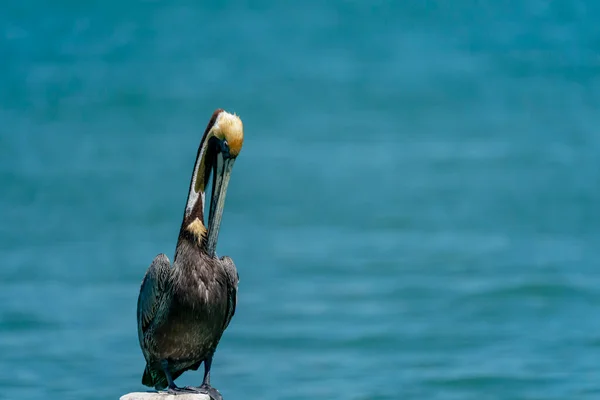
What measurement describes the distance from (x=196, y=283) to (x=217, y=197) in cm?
64

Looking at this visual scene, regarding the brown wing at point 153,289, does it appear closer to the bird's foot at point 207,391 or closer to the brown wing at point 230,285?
the brown wing at point 230,285

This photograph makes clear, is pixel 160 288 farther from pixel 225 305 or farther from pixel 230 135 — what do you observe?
pixel 230 135

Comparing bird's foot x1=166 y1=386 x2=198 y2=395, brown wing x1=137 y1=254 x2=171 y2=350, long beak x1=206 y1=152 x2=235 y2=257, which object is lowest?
bird's foot x1=166 y1=386 x2=198 y2=395

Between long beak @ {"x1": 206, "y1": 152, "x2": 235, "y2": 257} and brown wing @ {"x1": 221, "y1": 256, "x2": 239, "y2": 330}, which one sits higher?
long beak @ {"x1": 206, "y1": 152, "x2": 235, "y2": 257}

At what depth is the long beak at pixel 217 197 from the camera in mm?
7703

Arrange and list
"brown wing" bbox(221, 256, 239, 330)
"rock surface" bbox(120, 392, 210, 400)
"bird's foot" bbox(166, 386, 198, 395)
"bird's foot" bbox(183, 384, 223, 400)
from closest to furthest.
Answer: "rock surface" bbox(120, 392, 210, 400), "bird's foot" bbox(166, 386, 198, 395), "bird's foot" bbox(183, 384, 223, 400), "brown wing" bbox(221, 256, 239, 330)

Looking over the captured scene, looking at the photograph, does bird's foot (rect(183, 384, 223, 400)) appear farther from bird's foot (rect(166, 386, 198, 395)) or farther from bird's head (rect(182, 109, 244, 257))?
A: bird's head (rect(182, 109, 244, 257))

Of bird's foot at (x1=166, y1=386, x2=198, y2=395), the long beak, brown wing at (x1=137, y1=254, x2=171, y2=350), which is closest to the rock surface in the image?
bird's foot at (x1=166, y1=386, x2=198, y2=395)

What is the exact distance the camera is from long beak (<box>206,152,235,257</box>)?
303 inches

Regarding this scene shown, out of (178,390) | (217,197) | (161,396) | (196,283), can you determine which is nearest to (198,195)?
(217,197)

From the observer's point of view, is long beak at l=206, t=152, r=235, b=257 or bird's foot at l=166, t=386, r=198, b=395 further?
long beak at l=206, t=152, r=235, b=257

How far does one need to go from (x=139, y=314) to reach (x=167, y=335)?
0.32 meters

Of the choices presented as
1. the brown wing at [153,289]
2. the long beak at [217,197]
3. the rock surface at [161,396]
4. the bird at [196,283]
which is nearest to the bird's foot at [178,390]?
the bird at [196,283]

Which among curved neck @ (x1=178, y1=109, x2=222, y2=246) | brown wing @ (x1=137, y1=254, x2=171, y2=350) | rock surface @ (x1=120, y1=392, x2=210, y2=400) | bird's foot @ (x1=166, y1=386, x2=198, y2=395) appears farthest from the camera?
curved neck @ (x1=178, y1=109, x2=222, y2=246)
